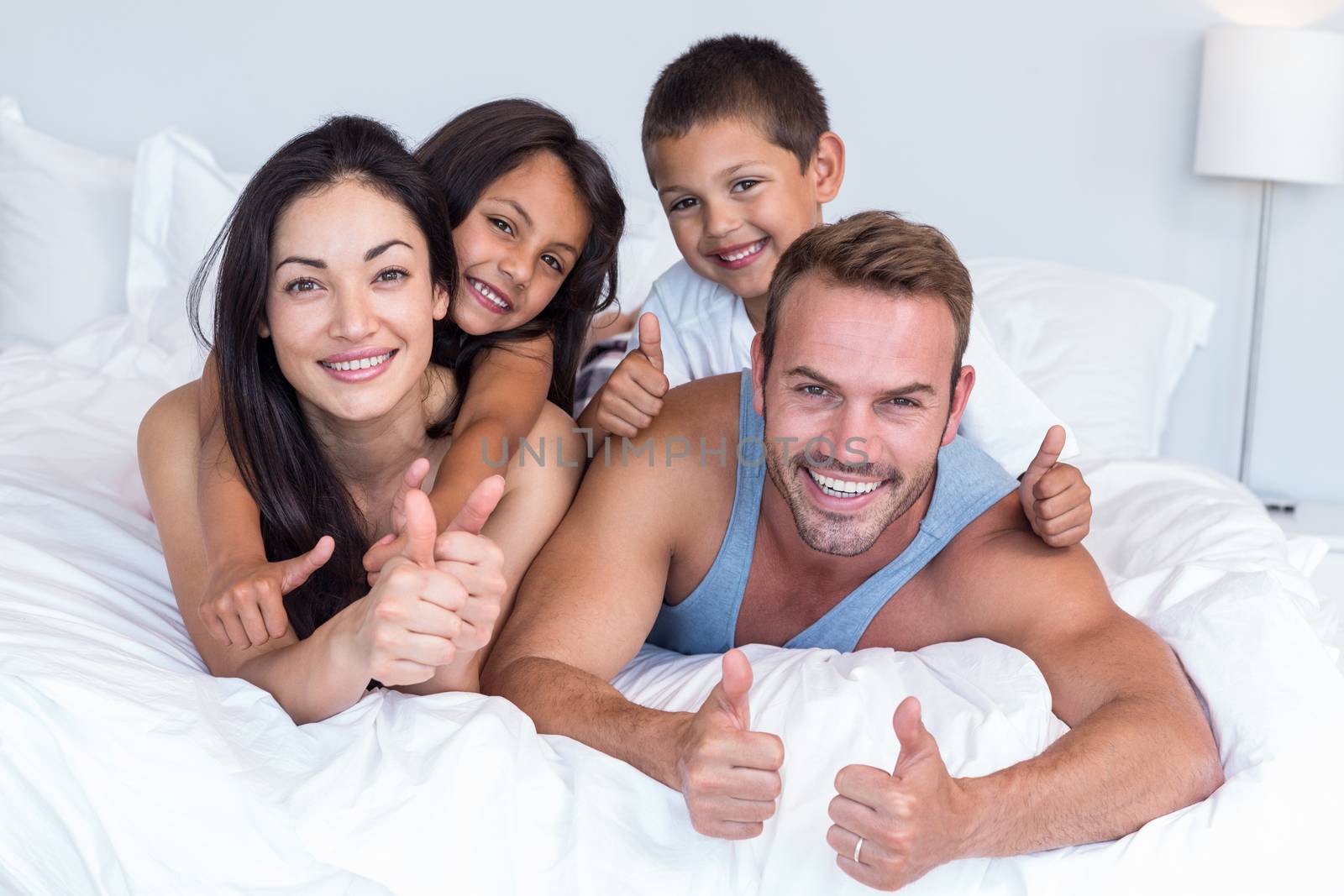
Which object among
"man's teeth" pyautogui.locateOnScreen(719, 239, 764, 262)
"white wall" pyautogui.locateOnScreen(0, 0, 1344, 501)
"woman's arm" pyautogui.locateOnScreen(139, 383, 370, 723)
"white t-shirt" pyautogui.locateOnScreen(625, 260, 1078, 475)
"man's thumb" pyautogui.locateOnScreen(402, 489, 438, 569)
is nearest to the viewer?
"man's thumb" pyautogui.locateOnScreen(402, 489, 438, 569)

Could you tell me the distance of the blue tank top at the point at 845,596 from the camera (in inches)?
59.8

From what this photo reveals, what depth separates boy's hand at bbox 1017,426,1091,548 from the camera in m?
1.43

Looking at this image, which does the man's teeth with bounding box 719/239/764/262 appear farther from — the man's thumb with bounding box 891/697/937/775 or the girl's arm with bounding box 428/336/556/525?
the man's thumb with bounding box 891/697/937/775

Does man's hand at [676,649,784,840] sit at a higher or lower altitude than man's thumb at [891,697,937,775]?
lower

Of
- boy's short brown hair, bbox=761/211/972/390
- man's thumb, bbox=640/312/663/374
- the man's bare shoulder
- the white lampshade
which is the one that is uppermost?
the white lampshade

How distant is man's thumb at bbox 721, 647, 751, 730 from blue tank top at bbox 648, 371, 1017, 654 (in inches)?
16.7

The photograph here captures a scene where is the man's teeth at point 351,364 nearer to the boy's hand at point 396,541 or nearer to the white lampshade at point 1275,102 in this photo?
the boy's hand at point 396,541

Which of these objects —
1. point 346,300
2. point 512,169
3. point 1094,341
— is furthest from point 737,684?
point 1094,341

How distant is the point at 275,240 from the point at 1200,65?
7.12 feet

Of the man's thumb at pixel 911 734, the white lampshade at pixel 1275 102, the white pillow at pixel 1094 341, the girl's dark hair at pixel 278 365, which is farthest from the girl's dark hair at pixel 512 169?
the white lampshade at pixel 1275 102

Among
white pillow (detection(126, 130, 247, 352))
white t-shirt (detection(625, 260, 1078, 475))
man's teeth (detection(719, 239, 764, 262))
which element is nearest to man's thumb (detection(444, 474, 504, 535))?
white t-shirt (detection(625, 260, 1078, 475))

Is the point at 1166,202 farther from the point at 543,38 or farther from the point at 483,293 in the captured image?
the point at 483,293

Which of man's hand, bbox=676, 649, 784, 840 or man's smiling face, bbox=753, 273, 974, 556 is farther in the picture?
man's smiling face, bbox=753, 273, 974, 556

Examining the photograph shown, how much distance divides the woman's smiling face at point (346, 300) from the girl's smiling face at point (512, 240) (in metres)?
0.21
